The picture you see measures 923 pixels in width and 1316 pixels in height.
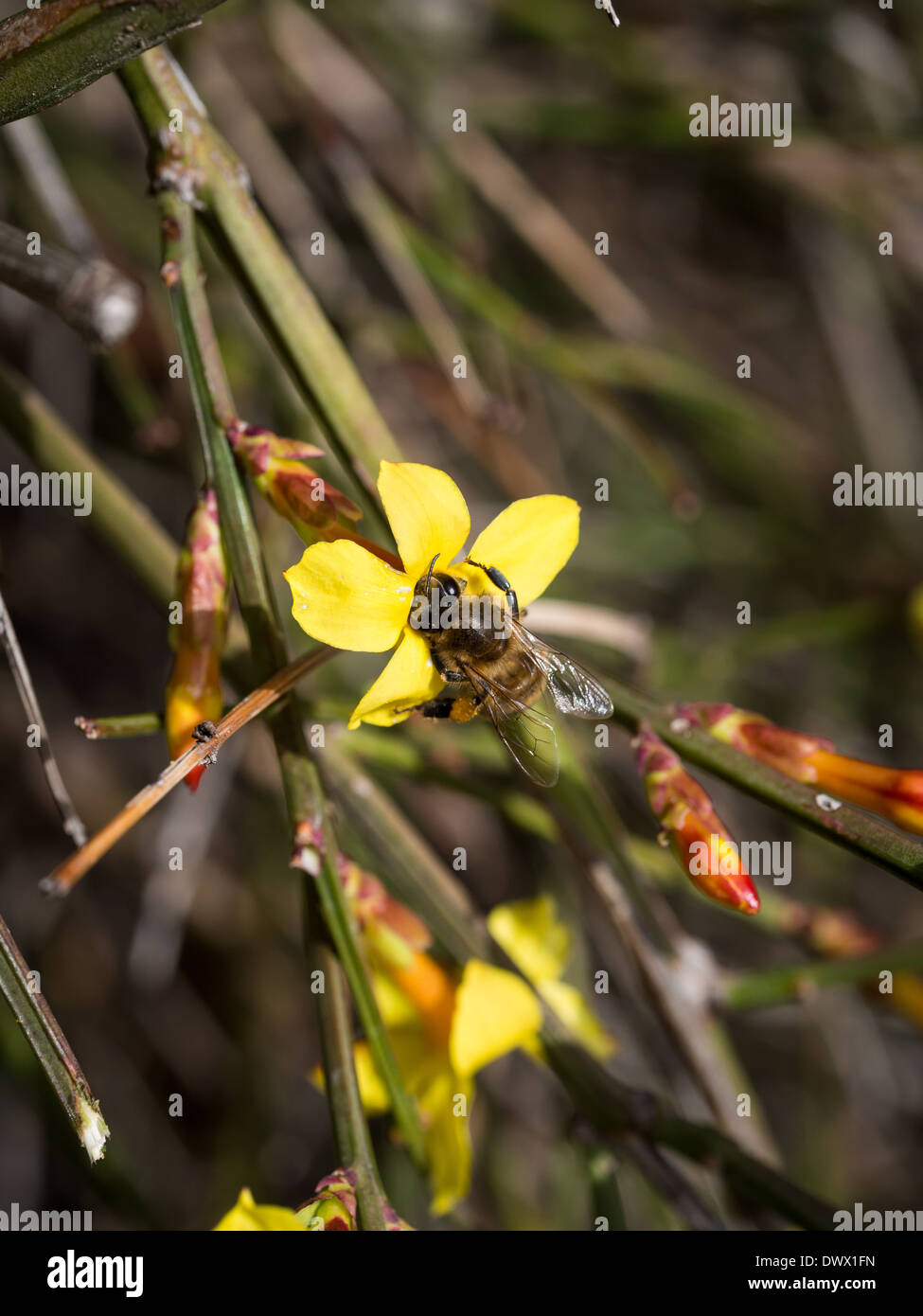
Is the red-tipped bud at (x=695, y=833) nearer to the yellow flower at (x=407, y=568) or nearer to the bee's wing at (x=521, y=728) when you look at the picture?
the bee's wing at (x=521, y=728)

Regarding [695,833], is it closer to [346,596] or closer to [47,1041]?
[346,596]

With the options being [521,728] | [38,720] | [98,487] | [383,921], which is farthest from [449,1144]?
[98,487]

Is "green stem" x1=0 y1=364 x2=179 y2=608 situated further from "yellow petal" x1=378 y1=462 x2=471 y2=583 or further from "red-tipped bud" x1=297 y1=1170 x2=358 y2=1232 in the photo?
"red-tipped bud" x1=297 y1=1170 x2=358 y2=1232

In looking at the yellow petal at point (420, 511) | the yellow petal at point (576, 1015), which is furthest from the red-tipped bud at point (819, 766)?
the yellow petal at point (576, 1015)

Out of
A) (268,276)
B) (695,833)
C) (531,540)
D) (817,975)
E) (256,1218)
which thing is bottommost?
(256,1218)

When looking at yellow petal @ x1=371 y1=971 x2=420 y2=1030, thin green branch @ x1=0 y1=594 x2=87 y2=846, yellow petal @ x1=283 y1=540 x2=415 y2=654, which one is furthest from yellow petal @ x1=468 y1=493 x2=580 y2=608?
yellow petal @ x1=371 y1=971 x2=420 y2=1030
